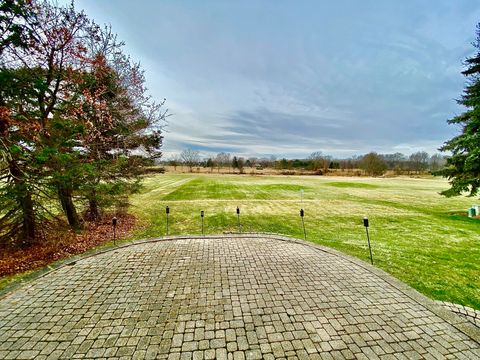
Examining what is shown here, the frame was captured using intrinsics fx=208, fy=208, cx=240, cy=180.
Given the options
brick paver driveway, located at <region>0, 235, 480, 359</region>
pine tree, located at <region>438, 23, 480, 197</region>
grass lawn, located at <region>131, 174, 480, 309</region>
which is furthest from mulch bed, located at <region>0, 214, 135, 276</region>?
pine tree, located at <region>438, 23, 480, 197</region>

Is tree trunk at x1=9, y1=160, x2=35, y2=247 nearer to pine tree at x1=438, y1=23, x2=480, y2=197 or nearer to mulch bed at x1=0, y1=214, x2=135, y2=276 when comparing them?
mulch bed at x1=0, y1=214, x2=135, y2=276

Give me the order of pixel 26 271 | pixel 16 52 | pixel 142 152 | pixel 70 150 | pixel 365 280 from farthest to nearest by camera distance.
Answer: pixel 142 152
pixel 70 150
pixel 16 52
pixel 26 271
pixel 365 280

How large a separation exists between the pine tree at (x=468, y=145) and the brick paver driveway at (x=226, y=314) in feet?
35.0

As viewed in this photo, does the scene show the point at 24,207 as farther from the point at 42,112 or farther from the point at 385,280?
the point at 385,280

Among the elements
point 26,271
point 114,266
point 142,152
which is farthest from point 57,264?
point 142,152

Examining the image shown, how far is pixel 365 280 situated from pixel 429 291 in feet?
4.11

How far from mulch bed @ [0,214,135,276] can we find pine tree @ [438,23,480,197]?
1699 cm

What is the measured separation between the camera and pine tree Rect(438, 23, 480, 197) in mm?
10469

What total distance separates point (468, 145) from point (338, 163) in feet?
232

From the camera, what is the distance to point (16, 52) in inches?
217

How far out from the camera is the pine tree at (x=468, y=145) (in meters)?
10.5

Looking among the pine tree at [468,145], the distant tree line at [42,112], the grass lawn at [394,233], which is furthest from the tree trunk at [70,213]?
the pine tree at [468,145]

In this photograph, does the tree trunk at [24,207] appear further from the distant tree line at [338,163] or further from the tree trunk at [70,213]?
the distant tree line at [338,163]

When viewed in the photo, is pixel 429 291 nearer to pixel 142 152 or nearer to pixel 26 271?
pixel 26 271
